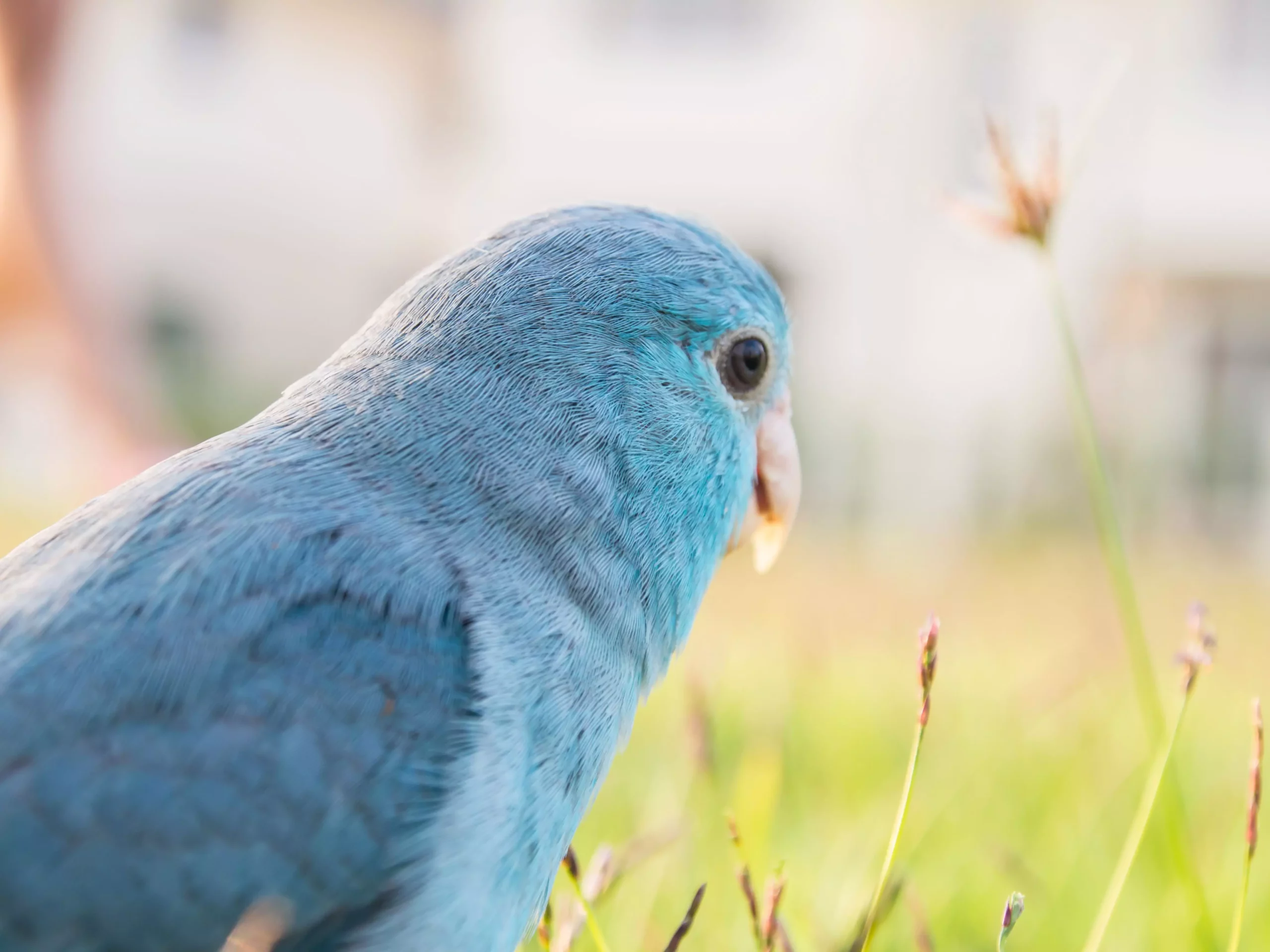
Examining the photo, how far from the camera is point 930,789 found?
296 centimetres

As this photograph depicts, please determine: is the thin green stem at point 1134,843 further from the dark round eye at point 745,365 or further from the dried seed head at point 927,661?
the dark round eye at point 745,365

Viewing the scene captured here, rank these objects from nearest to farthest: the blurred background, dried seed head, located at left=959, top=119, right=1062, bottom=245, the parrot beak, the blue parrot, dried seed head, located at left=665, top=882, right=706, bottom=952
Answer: the blue parrot → dried seed head, located at left=665, top=882, right=706, bottom=952 → dried seed head, located at left=959, top=119, right=1062, bottom=245 → the parrot beak → the blurred background

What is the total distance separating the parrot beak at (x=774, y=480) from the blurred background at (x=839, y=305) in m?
0.35

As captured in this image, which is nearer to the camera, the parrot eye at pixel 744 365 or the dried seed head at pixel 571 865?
the dried seed head at pixel 571 865

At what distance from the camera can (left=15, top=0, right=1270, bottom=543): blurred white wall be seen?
47.9 ft

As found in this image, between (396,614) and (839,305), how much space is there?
601 inches

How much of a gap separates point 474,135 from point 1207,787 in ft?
52.7

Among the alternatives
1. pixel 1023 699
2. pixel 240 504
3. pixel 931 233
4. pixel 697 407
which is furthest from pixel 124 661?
pixel 931 233

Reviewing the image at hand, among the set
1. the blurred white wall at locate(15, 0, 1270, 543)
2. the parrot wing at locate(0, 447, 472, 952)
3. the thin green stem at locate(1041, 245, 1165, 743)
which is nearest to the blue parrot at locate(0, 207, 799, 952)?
the parrot wing at locate(0, 447, 472, 952)

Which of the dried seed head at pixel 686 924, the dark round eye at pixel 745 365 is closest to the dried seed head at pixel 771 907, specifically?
the dried seed head at pixel 686 924

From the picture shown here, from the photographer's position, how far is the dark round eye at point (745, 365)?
2.04 m

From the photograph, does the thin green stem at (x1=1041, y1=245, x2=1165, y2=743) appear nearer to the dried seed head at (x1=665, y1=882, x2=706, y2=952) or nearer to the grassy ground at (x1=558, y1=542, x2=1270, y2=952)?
the grassy ground at (x1=558, y1=542, x2=1270, y2=952)

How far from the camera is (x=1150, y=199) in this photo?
50.1 ft

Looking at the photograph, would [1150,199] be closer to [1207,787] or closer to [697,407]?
[1207,787]
